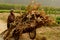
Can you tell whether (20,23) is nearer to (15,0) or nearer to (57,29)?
(57,29)

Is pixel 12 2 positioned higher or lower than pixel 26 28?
lower

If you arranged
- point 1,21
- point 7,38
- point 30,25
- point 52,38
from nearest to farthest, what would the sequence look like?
point 30,25
point 7,38
point 52,38
point 1,21

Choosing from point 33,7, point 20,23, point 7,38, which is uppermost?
point 33,7

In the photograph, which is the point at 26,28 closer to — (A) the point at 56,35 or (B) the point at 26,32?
(B) the point at 26,32

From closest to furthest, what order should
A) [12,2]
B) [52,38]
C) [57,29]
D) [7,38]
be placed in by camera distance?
1. [7,38]
2. [52,38]
3. [57,29]
4. [12,2]

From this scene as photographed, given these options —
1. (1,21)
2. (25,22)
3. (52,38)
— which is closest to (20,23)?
(25,22)

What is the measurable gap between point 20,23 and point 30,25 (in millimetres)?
569

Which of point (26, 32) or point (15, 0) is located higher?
point (26, 32)

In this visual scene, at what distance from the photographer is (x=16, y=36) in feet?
34.9

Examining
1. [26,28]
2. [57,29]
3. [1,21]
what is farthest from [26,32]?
[1,21]

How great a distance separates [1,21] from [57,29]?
550cm

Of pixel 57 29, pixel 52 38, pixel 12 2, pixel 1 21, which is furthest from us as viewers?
pixel 12 2

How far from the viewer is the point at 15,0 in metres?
26.0

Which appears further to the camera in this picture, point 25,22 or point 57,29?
point 57,29
